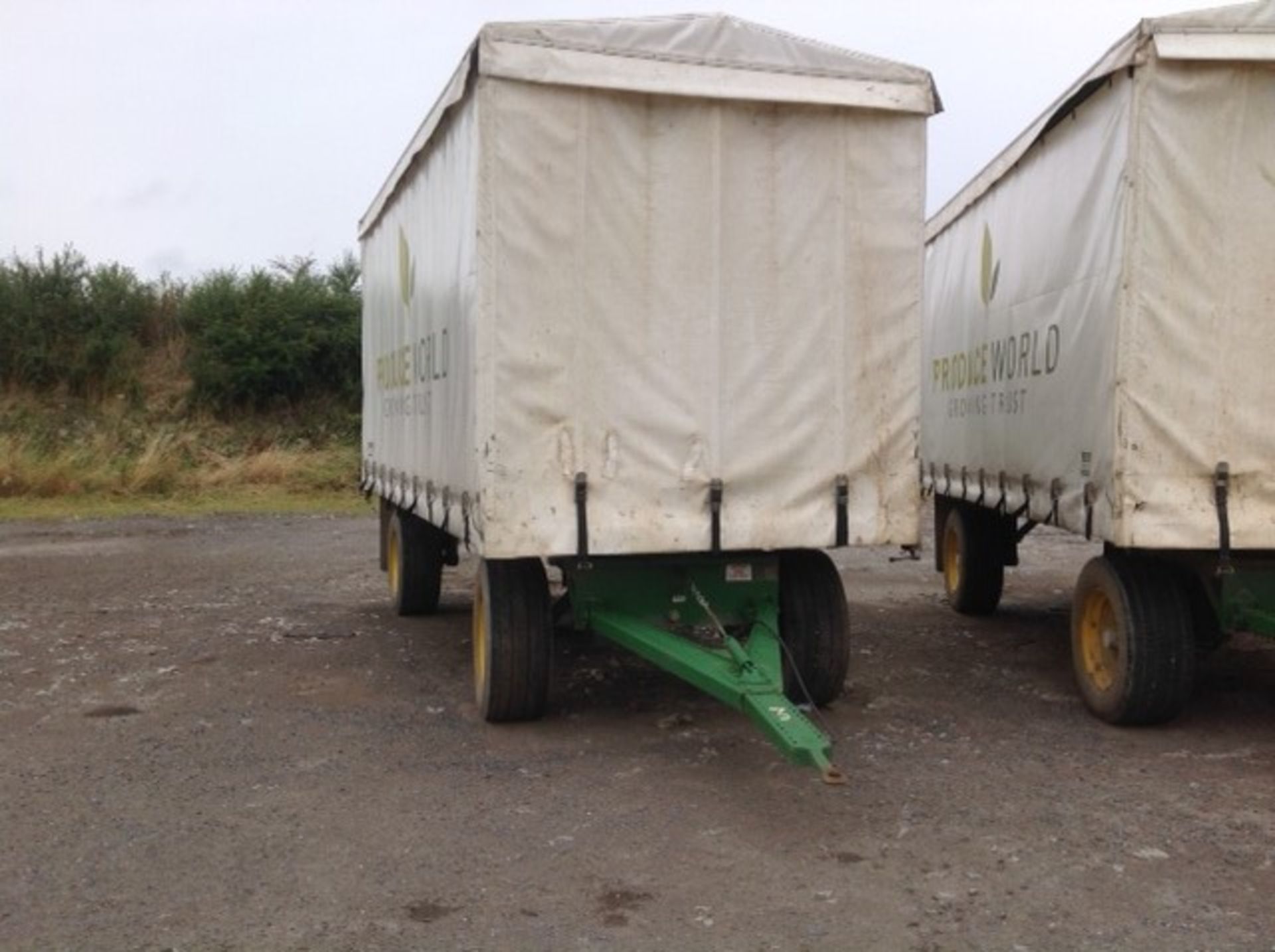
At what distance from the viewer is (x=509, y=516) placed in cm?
635

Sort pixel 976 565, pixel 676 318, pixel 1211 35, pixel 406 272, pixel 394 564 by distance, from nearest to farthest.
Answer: pixel 1211 35, pixel 676 318, pixel 406 272, pixel 976 565, pixel 394 564

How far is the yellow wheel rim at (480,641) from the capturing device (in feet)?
23.1

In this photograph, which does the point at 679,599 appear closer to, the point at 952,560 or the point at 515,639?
the point at 515,639

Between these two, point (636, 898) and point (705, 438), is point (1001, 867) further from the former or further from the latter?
point (705, 438)

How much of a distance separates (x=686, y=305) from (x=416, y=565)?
16.1ft

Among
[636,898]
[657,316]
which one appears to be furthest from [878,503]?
[636,898]

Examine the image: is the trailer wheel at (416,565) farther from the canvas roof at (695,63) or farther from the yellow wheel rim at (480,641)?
the canvas roof at (695,63)

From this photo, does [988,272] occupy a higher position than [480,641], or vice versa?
[988,272]

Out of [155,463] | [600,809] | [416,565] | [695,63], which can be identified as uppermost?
[695,63]

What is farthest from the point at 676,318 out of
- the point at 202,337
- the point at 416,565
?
the point at 202,337

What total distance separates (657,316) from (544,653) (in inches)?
73.9

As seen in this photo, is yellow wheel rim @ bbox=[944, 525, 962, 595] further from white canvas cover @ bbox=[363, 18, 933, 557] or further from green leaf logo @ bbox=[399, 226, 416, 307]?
green leaf logo @ bbox=[399, 226, 416, 307]

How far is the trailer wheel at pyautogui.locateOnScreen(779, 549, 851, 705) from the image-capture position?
7.33 m

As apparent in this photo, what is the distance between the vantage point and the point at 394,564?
11438mm
